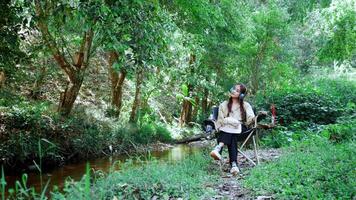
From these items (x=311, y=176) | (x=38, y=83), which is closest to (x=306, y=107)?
(x=311, y=176)

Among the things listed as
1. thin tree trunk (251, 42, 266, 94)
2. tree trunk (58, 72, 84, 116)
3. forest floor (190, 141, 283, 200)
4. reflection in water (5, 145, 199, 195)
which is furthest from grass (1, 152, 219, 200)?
thin tree trunk (251, 42, 266, 94)

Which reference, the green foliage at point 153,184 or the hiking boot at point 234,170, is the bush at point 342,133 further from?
the green foliage at point 153,184

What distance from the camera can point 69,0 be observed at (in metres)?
6.13

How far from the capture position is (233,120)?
21.9 ft

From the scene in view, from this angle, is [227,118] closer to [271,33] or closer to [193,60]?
[193,60]

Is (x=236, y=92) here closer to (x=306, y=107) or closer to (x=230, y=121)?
(x=230, y=121)

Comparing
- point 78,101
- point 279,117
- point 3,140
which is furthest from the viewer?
point 78,101

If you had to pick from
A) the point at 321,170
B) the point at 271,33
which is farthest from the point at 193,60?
the point at 321,170

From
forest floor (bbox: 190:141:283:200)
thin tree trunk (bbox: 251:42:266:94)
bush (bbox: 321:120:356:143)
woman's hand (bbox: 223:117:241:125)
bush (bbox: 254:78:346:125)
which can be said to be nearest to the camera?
forest floor (bbox: 190:141:283:200)

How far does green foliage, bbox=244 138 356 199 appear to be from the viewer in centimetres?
423

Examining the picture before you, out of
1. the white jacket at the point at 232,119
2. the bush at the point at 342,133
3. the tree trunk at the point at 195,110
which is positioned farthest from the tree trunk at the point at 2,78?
the tree trunk at the point at 195,110

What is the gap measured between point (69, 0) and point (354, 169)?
4.52 metres

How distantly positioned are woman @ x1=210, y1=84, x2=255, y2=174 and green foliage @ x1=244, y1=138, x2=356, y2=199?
78cm

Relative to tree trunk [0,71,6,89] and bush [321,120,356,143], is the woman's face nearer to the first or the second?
bush [321,120,356,143]
